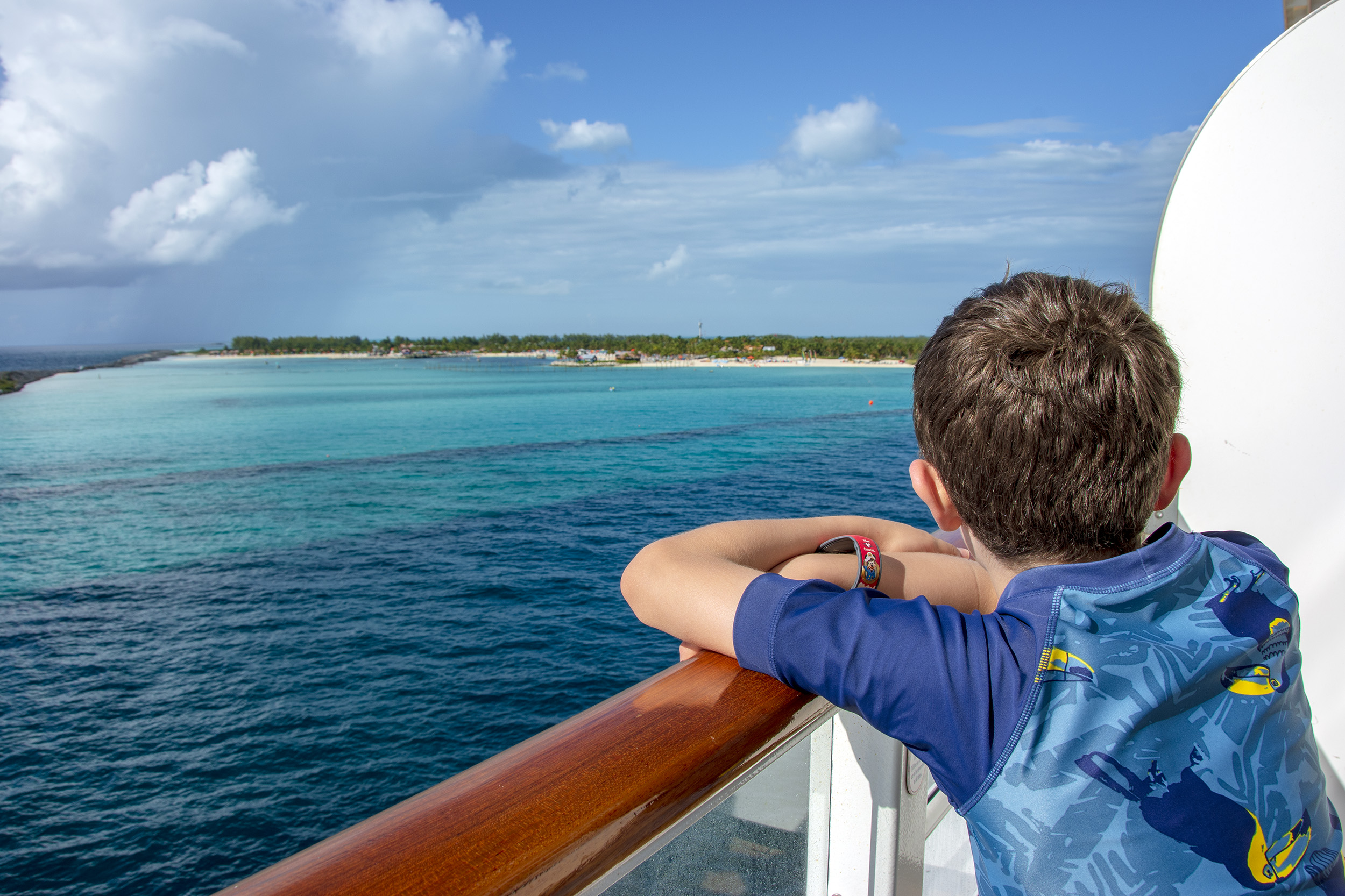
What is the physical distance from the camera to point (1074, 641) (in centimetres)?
66

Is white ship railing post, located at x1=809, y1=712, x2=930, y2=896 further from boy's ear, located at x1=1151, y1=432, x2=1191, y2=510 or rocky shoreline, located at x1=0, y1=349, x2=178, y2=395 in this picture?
rocky shoreline, located at x1=0, y1=349, x2=178, y2=395

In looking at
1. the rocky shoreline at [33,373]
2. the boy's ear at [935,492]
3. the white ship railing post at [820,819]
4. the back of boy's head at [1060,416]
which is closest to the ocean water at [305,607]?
the white ship railing post at [820,819]

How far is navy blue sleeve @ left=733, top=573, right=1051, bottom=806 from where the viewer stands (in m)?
0.66

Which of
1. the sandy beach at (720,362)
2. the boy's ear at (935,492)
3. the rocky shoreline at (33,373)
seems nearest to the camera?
the boy's ear at (935,492)

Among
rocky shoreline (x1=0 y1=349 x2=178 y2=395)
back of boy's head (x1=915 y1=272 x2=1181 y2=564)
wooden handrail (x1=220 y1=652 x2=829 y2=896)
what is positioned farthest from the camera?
rocky shoreline (x1=0 y1=349 x2=178 y2=395)

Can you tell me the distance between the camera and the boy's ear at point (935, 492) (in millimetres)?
860

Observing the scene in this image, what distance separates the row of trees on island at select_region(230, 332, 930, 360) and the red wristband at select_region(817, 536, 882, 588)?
4491 inches

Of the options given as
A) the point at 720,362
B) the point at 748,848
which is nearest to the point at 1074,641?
the point at 748,848

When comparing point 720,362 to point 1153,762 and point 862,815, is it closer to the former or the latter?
point 862,815

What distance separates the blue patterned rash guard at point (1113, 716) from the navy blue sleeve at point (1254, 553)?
5 centimetres

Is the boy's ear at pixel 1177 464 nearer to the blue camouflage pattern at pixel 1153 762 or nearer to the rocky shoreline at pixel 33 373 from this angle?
the blue camouflage pattern at pixel 1153 762

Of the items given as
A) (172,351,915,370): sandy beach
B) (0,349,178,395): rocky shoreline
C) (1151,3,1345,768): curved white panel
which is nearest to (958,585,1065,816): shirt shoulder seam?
(1151,3,1345,768): curved white panel

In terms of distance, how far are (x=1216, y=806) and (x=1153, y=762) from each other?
0.07 metres

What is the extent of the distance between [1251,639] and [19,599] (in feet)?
97.7
